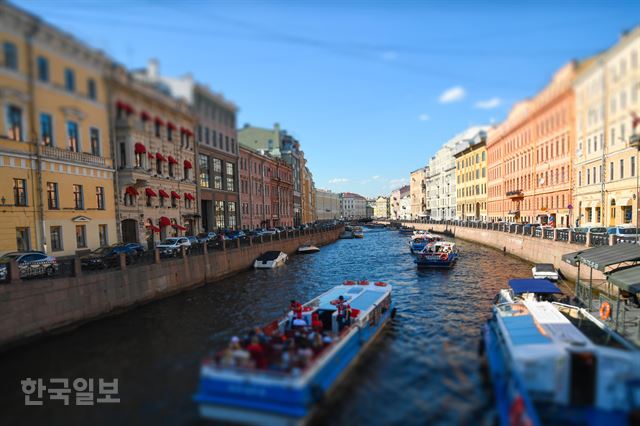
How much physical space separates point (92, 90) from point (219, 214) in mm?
10142

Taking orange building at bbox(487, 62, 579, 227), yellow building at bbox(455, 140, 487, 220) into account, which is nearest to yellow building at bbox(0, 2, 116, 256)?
orange building at bbox(487, 62, 579, 227)

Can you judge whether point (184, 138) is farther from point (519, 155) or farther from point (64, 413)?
point (519, 155)

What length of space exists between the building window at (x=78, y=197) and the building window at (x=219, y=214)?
15.3 feet

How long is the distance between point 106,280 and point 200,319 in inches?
197

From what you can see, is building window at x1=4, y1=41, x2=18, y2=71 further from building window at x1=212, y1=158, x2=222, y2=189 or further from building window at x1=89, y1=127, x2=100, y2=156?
building window at x1=212, y1=158, x2=222, y2=189

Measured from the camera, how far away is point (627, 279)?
45.5 ft

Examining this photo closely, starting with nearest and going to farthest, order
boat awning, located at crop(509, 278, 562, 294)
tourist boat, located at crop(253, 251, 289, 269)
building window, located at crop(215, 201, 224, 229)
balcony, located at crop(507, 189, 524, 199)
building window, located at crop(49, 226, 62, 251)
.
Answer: building window, located at crop(49, 226, 62, 251)
building window, located at crop(215, 201, 224, 229)
balcony, located at crop(507, 189, 524, 199)
boat awning, located at crop(509, 278, 562, 294)
tourist boat, located at crop(253, 251, 289, 269)

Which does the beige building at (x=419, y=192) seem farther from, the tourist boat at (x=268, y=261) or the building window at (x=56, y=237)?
the building window at (x=56, y=237)

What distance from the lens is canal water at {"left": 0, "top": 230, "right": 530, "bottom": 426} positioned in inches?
407

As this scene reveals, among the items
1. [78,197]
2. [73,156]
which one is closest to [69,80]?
[73,156]

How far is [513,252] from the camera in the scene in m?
41.7

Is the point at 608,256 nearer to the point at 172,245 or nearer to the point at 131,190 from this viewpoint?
the point at 131,190

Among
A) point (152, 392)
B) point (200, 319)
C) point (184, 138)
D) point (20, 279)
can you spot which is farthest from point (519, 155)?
point (20, 279)

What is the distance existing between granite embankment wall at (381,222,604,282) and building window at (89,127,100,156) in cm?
2570
